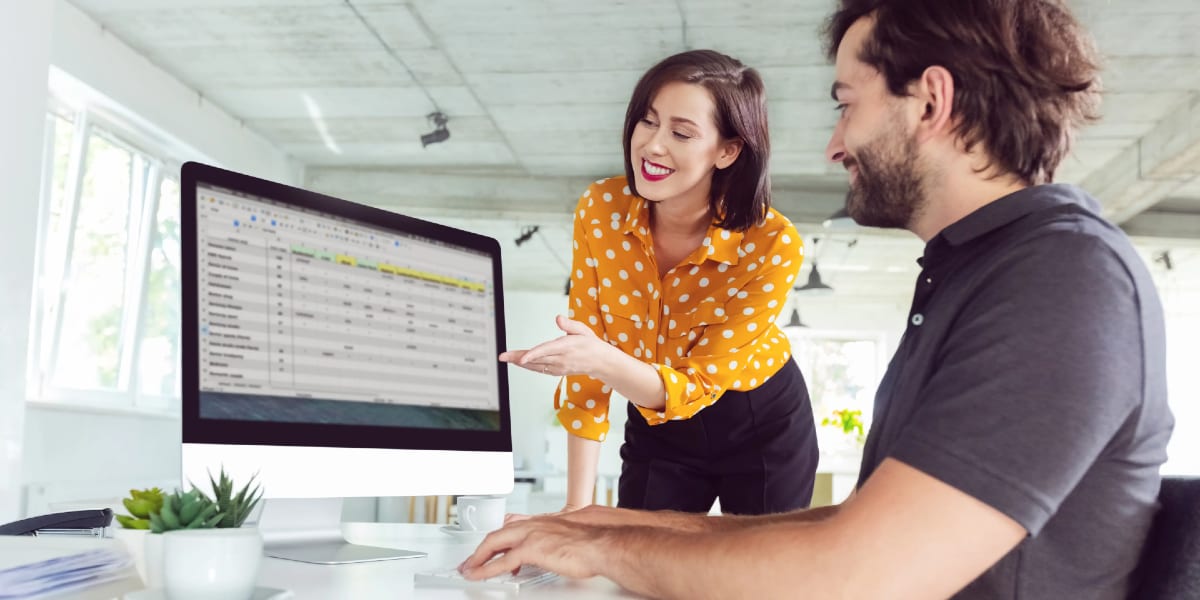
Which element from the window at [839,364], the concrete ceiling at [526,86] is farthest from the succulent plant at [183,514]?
the window at [839,364]

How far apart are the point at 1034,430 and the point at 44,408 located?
218 inches

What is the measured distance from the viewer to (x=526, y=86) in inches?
245

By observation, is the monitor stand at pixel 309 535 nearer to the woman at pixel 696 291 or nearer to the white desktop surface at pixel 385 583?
the white desktop surface at pixel 385 583

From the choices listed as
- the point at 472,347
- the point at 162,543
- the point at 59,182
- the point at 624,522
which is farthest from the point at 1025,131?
the point at 59,182

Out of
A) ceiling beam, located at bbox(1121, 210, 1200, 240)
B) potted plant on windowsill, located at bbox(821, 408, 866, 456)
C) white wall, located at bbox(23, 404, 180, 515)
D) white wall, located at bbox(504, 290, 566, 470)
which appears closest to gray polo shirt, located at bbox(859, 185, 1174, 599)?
white wall, located at bbox(23, 404, 180, 515)

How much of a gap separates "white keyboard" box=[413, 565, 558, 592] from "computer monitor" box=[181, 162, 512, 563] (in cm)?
19

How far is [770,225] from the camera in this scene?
1.98 metres

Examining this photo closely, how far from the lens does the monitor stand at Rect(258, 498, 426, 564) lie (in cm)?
122

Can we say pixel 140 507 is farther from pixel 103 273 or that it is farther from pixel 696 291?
pixel 103 273

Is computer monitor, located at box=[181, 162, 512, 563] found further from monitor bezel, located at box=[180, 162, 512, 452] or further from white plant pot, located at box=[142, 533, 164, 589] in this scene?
white plant pot, located at box=[142, 533, 164, 589]

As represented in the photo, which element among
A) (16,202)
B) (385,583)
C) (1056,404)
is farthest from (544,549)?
(16,202)

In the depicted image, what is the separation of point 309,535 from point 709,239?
937 millimetres

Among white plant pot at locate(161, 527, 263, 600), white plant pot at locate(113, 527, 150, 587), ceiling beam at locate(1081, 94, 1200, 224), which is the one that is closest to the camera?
white plant pot at locate(161, 527, 263, 600)

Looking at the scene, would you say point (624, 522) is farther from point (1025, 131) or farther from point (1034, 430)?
point (1025, 131)
